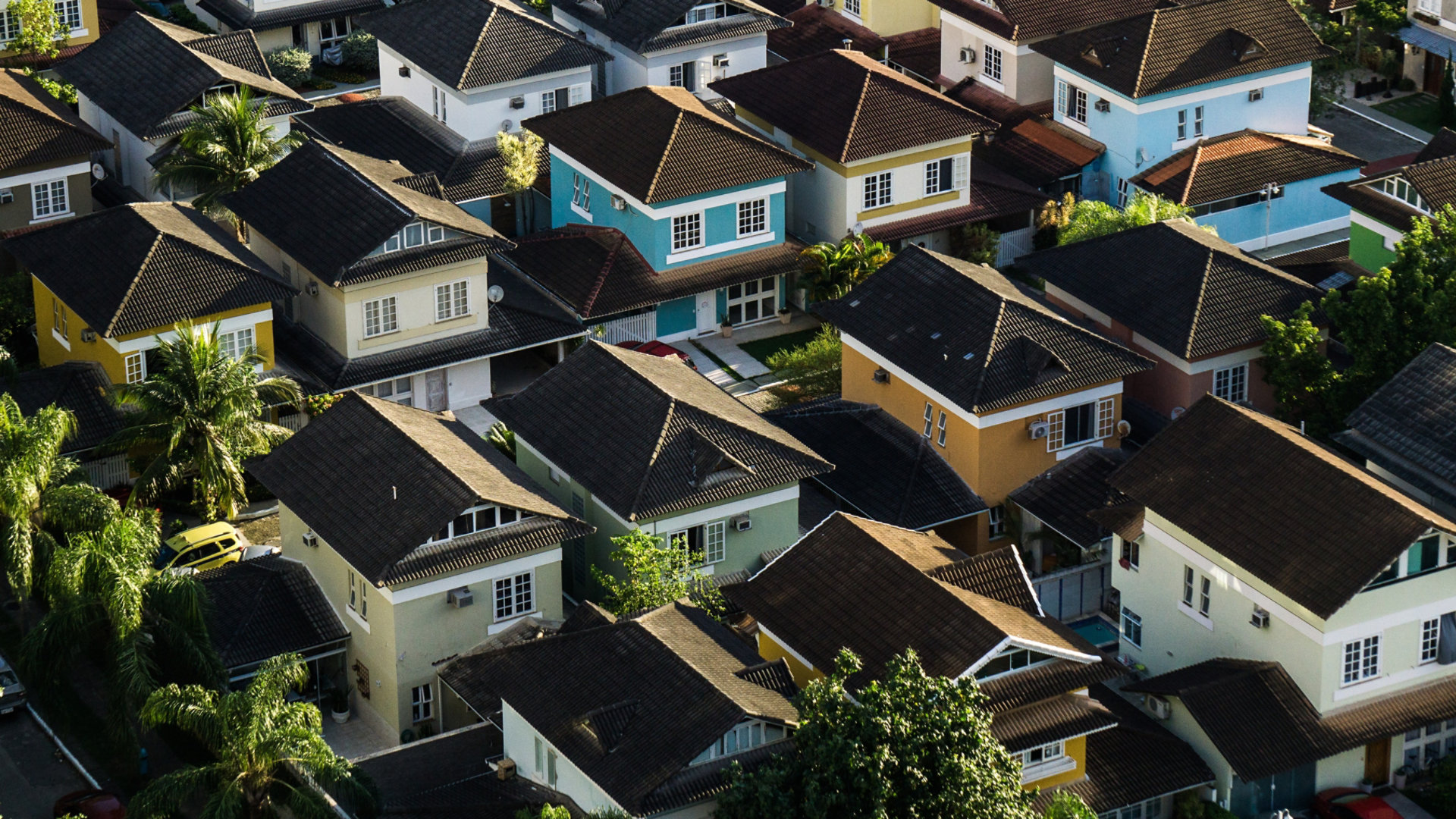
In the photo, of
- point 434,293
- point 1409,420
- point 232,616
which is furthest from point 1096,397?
point 232,616

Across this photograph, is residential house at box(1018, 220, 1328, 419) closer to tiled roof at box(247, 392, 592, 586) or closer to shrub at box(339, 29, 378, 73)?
tiled roof at box(247, 392, 592, 586)

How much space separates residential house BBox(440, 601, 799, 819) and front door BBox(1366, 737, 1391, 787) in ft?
54.1

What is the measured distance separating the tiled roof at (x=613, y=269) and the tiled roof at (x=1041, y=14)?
15.8 meters

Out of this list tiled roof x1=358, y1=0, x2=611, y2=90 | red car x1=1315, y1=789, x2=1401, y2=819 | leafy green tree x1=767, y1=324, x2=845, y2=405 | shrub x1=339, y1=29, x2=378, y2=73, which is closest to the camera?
red car x1=1315, y1=789, x2=1401, y2=819


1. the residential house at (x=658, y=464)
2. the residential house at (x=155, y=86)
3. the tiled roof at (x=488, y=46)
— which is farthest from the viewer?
the tiled roof at (x=488, y=46)

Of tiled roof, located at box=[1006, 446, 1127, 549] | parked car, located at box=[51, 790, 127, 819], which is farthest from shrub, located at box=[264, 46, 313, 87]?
parked car, located at box=[51, 790, 127, 819]

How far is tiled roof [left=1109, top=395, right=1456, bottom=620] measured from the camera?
210 feet

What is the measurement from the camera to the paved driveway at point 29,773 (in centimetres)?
6562

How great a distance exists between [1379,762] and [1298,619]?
5.21m

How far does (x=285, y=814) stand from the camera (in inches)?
2501

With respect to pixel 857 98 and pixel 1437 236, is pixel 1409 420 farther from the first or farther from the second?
pixel 857 98

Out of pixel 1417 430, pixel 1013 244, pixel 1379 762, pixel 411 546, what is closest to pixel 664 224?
pixel 1013 244

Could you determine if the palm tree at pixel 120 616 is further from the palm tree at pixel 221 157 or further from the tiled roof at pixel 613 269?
the palm tree at pixel 221 157

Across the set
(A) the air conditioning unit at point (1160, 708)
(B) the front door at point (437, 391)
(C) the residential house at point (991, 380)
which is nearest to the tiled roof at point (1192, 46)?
(C) the residential house at point (991, 380)
